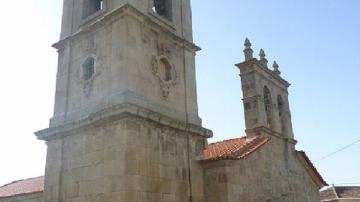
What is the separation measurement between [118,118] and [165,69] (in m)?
2.89

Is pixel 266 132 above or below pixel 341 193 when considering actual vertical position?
above

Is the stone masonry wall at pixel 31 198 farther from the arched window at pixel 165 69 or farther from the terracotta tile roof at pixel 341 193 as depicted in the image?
the terracotta tile roof at pixel 341 193

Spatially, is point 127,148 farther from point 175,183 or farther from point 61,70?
point 61,70

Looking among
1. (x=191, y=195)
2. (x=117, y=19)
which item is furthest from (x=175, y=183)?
(x=117, y=19)

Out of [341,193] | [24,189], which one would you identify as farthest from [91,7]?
[341,193]

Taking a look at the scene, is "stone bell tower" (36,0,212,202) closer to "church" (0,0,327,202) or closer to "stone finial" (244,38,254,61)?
"church" (0,0,327,202)

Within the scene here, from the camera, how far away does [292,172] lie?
15820mm

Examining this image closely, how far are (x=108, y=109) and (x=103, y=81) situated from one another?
4.24ft

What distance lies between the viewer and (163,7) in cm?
1385

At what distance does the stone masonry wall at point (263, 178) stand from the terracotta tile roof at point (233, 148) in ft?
0.70

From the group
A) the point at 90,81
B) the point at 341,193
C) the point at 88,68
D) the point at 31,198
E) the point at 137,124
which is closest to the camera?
the point at 137,124

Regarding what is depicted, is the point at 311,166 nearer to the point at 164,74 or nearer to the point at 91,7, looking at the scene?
the point at 164,74

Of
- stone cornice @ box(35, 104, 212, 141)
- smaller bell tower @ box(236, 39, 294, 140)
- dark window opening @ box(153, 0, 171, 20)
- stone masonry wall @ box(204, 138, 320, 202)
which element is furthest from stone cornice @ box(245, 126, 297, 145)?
dark window opening @ box(153, 0, 171, 20)

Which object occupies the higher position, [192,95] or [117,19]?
[117,19]
